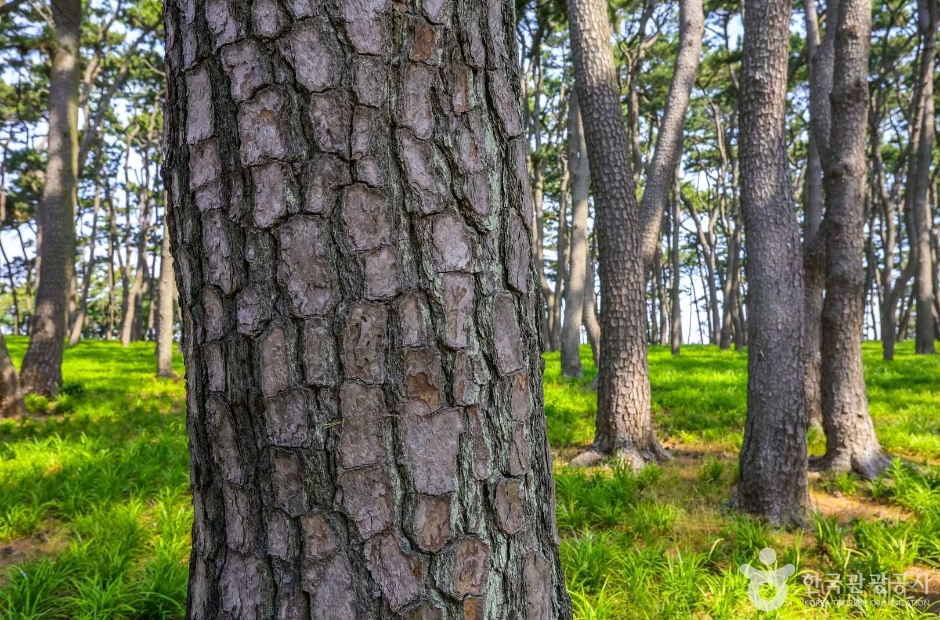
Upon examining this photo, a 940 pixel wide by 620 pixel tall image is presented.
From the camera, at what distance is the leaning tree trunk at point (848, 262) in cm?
441

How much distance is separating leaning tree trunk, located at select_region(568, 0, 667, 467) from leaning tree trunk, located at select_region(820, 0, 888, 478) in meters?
1.41

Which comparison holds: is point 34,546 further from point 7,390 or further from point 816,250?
point 816,250

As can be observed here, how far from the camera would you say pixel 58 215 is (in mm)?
7430

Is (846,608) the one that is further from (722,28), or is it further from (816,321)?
(722,28)

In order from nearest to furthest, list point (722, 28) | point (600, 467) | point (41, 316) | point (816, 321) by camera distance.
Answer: point (600, 467) → point (816, 321) → point (41, 316) → point (722, 28)

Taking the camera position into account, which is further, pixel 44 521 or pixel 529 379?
pixel 44 521

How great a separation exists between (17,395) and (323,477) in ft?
22.3

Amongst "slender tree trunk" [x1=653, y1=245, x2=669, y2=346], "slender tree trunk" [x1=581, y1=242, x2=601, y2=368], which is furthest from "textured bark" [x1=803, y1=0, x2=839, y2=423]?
"slender tree trunk" [x1=653, y1=245, x2=669, y2=346]

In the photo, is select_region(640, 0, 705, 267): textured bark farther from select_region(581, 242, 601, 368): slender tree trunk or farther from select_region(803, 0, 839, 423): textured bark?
select_region(581, 242, 601, 368): slender tree trunk

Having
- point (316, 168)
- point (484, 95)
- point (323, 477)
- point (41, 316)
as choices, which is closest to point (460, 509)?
point (323, 477)

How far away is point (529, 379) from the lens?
3.36ft

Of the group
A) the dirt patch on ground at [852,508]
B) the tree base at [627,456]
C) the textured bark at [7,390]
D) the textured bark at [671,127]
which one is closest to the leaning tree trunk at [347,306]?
the dirt patch on ground at [852,508]

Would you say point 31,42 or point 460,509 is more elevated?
point 31,42

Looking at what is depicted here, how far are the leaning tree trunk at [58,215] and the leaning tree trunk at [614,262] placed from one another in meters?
6.75
